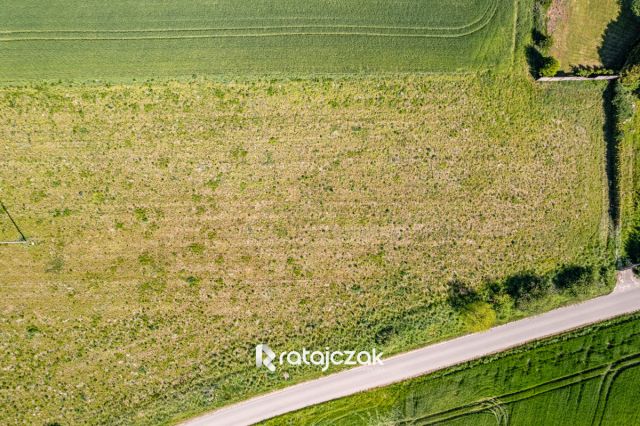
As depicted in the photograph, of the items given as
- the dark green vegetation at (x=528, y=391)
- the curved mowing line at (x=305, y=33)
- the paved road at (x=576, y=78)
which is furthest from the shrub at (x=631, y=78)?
the dark green vegetation at (x=528, y=391)

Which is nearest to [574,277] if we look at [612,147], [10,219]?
[612,147]

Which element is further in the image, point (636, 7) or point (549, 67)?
point (636, 7)

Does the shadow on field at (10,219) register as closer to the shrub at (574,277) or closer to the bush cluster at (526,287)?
the bush cluster at (526,287)

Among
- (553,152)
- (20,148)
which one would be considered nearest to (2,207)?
(20,148)

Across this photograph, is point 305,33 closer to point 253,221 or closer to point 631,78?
point 253,221

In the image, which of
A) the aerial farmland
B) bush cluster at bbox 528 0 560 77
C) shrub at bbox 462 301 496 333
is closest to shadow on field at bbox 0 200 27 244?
the aerial farmland

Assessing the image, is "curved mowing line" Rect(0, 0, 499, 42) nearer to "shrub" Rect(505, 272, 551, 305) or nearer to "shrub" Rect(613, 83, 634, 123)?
"shrub" Rect(613, 83, 634, 123)
